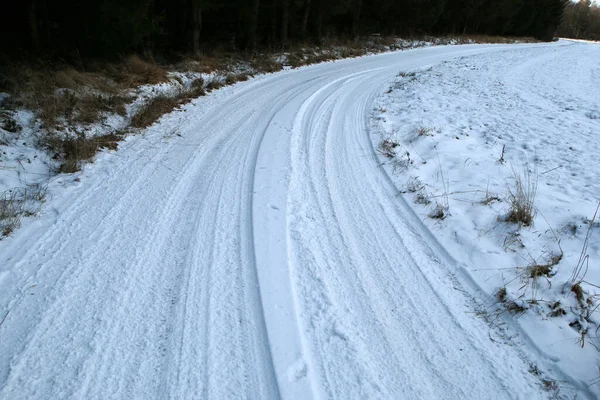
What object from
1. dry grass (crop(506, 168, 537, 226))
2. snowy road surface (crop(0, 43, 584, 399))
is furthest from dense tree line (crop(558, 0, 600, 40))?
snowy road surface (crop(0, 43, 584, 399))

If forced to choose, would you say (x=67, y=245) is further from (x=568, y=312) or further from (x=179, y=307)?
(x=568, y=312)

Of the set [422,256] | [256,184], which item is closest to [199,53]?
[256,184]

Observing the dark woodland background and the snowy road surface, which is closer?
the snowy road surface

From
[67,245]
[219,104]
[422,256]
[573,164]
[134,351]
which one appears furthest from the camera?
[219,104]

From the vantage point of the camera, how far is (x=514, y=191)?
14.9 ft

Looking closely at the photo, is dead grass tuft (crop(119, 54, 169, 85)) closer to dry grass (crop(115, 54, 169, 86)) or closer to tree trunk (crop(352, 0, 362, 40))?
dry grass (crop(115, 54, 169, 86))

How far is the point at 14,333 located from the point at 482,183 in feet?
16.7

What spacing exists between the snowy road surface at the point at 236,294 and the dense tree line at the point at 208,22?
20.3 feet

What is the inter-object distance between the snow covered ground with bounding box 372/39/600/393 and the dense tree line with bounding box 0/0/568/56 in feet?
22.9

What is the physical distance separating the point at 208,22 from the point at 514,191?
1659 cm

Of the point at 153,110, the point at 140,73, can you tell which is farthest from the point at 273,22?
the point at 153,110

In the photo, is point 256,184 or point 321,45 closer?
point 256,184

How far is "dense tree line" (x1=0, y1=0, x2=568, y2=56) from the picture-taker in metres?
8.94

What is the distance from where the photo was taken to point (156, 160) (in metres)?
4.85
